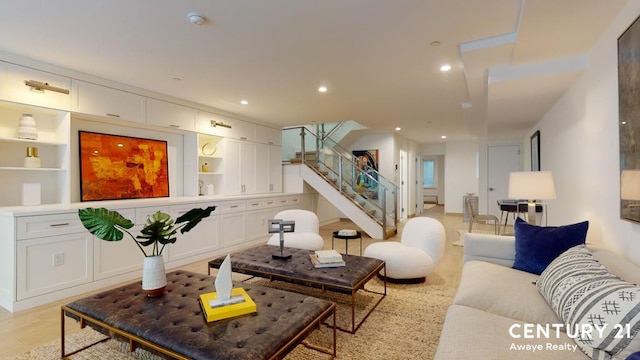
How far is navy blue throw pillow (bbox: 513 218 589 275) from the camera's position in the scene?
7.20 ft

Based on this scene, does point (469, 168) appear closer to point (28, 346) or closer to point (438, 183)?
point (438, 183)

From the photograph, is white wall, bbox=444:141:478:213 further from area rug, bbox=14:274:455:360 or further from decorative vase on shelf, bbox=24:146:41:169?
decorative vase on shelf, bbox=24:146:41:169

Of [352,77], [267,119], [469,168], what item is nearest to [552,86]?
[352,77]

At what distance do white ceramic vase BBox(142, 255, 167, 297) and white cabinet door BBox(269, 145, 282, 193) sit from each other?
15.5 ft

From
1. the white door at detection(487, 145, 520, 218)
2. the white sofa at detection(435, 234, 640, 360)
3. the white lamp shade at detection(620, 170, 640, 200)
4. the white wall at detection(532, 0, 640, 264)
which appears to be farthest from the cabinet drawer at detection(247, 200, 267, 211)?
the white door at detection(487, 145, 520, 218)

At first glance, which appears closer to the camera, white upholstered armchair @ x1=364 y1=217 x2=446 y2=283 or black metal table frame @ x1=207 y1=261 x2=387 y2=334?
black metal table frame @ x1=207 y1=261 x2=387 y2=334

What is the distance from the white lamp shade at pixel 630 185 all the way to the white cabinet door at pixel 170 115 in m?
4.95

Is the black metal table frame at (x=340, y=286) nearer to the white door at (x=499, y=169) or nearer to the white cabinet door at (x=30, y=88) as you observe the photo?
the white cabinet door at (x=30, y=88)

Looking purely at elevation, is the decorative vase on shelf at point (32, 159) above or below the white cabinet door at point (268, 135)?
below

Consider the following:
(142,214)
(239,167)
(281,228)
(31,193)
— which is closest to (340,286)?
(281,228)

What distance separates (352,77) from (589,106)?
233 centimetres

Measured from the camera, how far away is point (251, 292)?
2.10 meters

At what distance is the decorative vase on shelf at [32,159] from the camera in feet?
10.8

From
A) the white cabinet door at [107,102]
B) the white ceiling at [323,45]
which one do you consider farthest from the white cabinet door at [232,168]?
the white cabinet door at [107,102]
